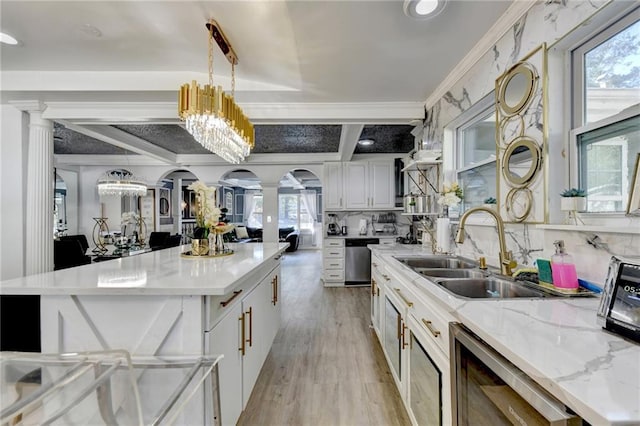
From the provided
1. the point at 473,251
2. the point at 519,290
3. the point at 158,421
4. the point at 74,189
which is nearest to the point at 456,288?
the point at 519,290

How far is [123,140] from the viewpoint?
4406mm

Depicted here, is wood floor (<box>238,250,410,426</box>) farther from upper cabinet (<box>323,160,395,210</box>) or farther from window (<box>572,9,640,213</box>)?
upper cabinet (<box>323,160,395,210</box>)

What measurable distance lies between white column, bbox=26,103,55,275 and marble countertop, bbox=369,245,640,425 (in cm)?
385

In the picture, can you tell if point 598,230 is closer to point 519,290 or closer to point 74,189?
point 519,290

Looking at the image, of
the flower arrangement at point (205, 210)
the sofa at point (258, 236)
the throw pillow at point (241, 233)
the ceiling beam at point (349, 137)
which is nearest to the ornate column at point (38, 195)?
the flower arrangement at point (205, 210)

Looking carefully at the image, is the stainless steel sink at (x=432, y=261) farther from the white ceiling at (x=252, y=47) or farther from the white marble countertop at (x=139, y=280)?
the white ceiling at (x=252, y=47)

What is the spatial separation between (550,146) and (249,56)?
204 centimetres

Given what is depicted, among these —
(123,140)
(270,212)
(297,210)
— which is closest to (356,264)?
(270,212)

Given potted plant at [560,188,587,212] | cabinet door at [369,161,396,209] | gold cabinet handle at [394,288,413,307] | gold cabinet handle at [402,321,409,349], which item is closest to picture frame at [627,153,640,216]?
potted plant at [560,188,587,212]

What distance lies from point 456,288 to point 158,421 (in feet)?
4.74

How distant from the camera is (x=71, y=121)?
3.01 m

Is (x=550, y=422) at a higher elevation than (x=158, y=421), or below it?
higher

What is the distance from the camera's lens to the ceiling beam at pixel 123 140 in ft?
12.4

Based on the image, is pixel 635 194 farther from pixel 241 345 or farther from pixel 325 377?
pixel 325 377
